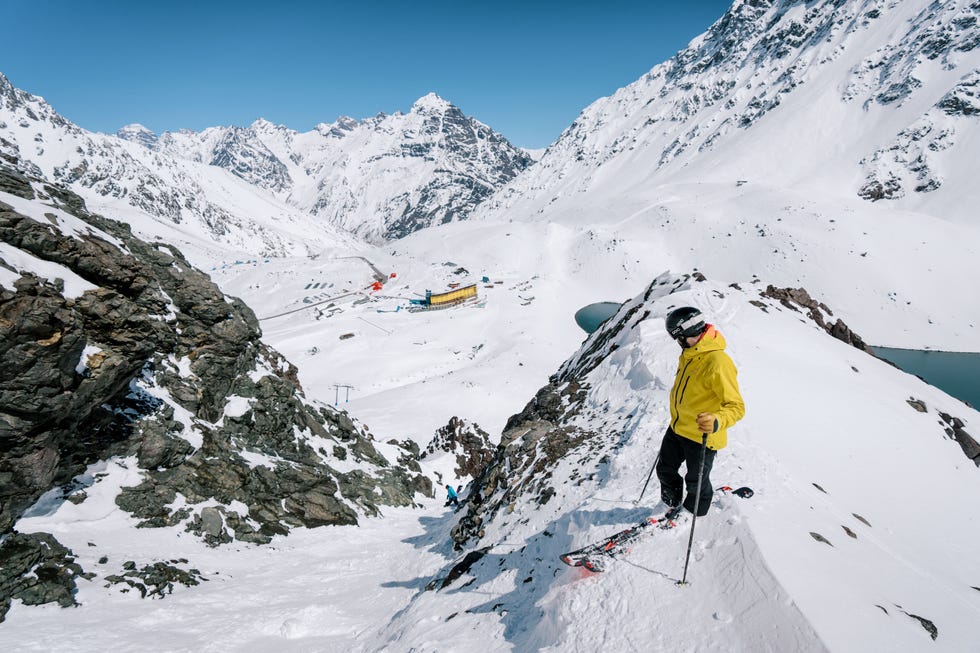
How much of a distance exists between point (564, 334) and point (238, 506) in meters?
56.1

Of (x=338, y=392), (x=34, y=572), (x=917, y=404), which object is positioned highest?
(x=34, y=572)

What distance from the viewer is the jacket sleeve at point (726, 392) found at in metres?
6.18

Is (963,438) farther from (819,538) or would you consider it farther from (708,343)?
(708,343)

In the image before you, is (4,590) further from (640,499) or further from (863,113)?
(863,113)

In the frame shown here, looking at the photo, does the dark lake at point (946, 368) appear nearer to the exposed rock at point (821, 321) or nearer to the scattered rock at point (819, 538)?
the exposed rock at point (821, 321)

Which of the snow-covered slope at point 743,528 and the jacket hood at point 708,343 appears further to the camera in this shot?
the jacket hood at point 708,343

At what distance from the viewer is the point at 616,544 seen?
6836 millimetres

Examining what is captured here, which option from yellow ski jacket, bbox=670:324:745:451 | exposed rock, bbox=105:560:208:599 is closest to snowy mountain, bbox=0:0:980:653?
exposed rock, bbox=105:560:208:599

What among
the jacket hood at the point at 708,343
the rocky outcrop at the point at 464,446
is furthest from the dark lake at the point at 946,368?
the jacket hood at the point at 708,343

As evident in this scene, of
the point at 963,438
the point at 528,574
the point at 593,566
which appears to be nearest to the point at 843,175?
the point at 963,438

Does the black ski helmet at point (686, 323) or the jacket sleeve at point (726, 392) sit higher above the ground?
the black ski helmet at point (686, 323)

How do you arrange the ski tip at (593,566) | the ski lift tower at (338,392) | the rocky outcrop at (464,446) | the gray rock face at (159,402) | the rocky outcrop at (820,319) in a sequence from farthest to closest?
the ski lift tower at (338,392) → the rocky outcrop at (464,446) → the rocky outcrop at (820,319) → the gray rock face at (159,402) → the ski tip at (593,566)

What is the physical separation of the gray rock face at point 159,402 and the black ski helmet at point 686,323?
13.0 m

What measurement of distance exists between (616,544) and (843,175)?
456 feet
